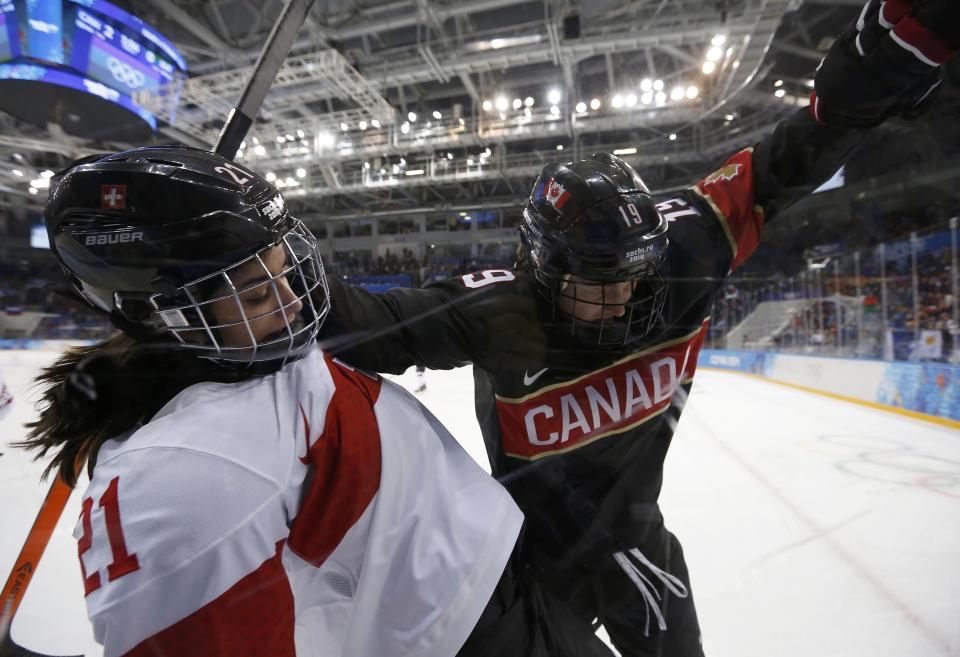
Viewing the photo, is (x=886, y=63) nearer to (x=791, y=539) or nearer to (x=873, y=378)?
(x=791, y=539)

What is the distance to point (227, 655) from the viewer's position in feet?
1.42

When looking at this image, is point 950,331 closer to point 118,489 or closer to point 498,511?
point 498,511

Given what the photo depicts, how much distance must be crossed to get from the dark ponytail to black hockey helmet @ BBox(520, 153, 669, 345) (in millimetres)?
606

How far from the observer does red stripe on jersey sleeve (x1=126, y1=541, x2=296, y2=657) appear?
1.36 feet

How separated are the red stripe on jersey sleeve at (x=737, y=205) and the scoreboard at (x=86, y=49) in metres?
8.16

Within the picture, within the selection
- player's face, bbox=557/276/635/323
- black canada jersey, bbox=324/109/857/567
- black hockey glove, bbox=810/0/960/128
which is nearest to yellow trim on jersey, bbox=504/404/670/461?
black canada jersey, bbox=324/109/857/567

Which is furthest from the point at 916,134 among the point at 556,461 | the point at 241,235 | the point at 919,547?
the point at 241,235

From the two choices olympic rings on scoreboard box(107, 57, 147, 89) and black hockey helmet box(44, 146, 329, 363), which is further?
olympic rings on scoreboard box(107, 57, 147, 89)

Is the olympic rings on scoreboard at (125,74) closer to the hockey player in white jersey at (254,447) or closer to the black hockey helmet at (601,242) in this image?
the hockey player in white jersey at (254,447)

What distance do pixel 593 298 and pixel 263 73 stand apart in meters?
1.13

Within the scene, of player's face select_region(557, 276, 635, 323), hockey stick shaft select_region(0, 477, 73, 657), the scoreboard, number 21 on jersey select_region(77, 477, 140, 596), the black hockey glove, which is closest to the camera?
number 21 on jersey select_region(77, 477, 140, 596)

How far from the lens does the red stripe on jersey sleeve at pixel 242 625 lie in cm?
42

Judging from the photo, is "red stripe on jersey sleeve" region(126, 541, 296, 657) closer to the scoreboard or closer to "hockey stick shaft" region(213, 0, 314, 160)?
"hockey stick shaft" region(213, 0, 314, 160)

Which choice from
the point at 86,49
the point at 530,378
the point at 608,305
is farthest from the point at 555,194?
the point at 86,49
